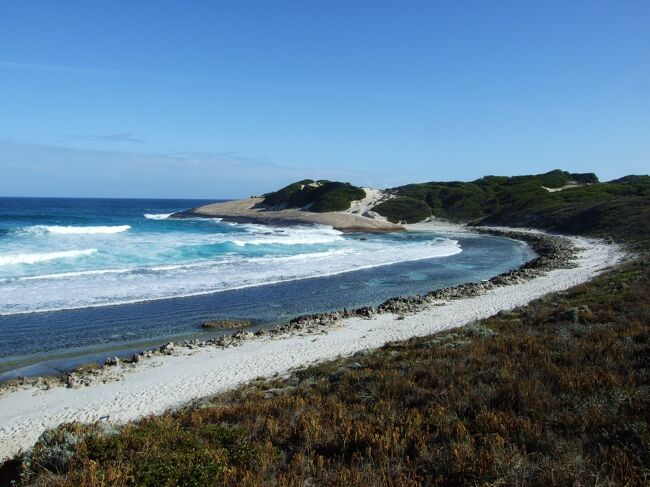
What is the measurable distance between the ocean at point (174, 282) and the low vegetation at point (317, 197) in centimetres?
3364

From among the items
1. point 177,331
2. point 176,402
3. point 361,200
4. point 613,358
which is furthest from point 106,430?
point 361,200

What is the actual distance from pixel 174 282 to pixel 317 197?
63.2 m

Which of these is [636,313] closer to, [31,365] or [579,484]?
[579,484]

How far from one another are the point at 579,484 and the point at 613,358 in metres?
4.61

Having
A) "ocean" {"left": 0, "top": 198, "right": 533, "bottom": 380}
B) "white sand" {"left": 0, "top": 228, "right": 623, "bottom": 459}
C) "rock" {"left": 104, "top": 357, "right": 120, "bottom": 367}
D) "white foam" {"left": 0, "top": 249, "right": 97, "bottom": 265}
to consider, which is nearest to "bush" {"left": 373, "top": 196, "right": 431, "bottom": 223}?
"ocean" {"left": 0, "top": 198, "right": 533, "bottom": 380}

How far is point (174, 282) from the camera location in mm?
25500

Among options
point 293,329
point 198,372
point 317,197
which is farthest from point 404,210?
point 198,372

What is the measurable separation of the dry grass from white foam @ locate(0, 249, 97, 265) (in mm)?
27927

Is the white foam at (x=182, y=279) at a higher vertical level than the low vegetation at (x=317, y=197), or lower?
lower

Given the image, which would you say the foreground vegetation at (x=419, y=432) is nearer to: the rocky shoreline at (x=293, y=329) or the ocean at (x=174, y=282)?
the rocky shoreline at (x=293, y=329)

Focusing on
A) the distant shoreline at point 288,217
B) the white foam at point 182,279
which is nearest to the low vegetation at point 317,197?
the distant shoreline at point 288,217

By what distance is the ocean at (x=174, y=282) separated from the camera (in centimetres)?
1620

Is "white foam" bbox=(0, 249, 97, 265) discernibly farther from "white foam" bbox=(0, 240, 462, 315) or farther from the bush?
the bush

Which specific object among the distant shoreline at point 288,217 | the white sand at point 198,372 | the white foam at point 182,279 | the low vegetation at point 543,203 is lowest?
the white sand at point 198,372
